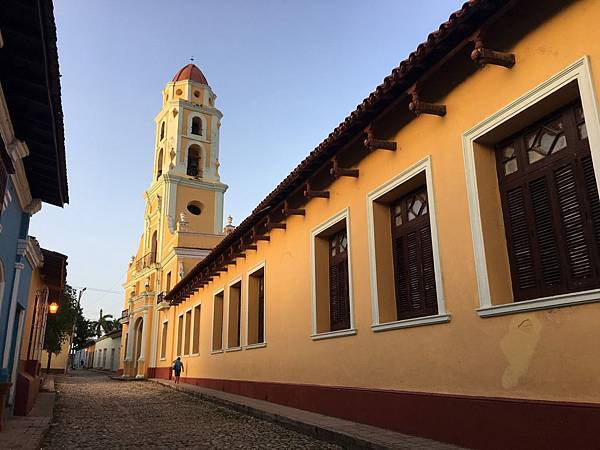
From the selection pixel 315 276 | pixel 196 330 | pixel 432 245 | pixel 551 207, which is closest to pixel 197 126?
pixel 196 330

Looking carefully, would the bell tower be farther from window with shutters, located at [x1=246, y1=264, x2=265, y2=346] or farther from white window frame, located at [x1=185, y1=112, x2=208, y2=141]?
window with shutters, located at [x1=246, y1=264, x2=265, y2=346]

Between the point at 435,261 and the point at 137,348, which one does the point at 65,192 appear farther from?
the point at 137,348

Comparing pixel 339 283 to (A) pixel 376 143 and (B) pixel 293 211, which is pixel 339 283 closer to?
(B) pixel 293 211

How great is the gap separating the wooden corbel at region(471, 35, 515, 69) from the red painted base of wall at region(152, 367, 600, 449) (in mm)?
3285

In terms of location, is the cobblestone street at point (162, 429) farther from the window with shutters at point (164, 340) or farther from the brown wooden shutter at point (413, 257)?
the window with shutters at point (164, 340)

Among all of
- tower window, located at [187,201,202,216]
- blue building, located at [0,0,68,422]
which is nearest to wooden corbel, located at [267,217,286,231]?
blue building, located at [0,0,68,422]

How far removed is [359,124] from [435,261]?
2.37 metres

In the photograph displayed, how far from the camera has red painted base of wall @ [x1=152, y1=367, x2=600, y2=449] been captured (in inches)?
165

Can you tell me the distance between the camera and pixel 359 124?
737 cm

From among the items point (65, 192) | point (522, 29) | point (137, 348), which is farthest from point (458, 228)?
point (137, 348)

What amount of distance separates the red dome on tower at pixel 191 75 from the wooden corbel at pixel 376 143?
91.9 feet

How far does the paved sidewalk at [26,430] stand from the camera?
6.11 metres

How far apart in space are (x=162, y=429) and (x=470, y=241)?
583cm

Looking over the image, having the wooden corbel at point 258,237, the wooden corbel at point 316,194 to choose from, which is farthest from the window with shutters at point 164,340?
the wooden corbel at point 316,194
